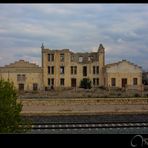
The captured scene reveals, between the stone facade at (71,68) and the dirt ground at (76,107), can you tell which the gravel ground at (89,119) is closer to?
the dirt ground at (76,107)

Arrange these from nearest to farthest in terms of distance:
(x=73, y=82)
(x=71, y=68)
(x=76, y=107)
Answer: (x=76, y=107) → (x=71, y=68) → (x=73, y=82)

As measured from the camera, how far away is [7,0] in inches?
54.1

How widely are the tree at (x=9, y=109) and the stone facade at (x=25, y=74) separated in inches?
630

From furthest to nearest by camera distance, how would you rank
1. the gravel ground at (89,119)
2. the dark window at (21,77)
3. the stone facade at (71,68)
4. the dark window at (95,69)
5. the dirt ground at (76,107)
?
the dark window at (95,69)
the stone facade at (71,68)
the dark window at (21,77)
the dirt ground at (76,107)
the gravel ground at (89,119)

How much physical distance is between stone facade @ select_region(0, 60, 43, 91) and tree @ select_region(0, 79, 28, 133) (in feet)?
52.5

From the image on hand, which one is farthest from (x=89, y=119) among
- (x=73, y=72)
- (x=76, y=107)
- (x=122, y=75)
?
(x=122, y=75)

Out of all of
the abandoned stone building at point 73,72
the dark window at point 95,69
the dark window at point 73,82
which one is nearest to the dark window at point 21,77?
the abandoned stone building at point 73,72

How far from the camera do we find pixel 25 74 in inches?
945

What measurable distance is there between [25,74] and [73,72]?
10.6 ft

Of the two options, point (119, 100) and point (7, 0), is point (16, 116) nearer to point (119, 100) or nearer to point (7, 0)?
point (7, 0)

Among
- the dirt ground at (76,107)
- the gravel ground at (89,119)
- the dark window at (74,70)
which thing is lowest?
the gravel ground at (89,119)

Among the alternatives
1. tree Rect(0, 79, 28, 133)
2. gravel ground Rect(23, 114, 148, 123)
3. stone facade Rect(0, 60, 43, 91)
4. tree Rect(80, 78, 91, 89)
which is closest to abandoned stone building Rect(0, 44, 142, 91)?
stone facade Rect(0, 60, 43, 91)

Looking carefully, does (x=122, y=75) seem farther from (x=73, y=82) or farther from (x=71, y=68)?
(x=71, y=68)

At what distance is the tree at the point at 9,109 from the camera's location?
560 centimetres
